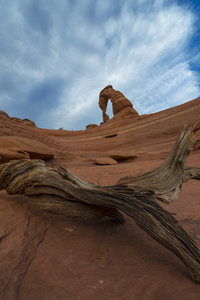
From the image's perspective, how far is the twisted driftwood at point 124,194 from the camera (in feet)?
5.44

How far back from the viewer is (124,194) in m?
1.96

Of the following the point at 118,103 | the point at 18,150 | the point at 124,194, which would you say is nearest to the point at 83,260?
the point at 124,194

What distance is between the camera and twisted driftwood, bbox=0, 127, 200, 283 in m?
1.66

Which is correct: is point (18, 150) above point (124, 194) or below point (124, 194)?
above

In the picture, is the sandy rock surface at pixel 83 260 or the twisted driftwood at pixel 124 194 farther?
the twisted driftwood at pixel 124 194

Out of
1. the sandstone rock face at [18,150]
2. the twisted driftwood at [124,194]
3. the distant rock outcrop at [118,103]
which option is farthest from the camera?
the distant rock outcrop at [118,103]

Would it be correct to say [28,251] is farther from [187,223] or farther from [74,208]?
[187,223]

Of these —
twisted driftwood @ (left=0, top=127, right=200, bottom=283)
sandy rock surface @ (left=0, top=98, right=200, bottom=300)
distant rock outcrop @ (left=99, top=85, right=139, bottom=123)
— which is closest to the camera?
sandy rock surface @ (left=0, top=98, right=200, bottom=300)

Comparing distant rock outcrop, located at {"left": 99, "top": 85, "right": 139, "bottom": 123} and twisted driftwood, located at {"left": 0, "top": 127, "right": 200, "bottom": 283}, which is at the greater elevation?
distant rock outcrop, located at {"left": 99, "top": 85, "right": 139, "bottom": 123}

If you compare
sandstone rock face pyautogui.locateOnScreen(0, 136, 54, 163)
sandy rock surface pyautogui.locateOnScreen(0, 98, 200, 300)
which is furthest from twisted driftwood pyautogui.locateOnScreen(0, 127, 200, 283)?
sandstone rock face pyautogui.locateOnScreen(0, 136, 54, 163)

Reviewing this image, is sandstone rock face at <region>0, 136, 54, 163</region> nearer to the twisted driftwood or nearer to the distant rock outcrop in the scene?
the twisted driftwood

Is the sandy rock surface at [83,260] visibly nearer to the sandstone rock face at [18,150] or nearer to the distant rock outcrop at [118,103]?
the sandstone rock face at [18,150]

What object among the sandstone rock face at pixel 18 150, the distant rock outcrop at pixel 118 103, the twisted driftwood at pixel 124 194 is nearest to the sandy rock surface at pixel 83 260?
the twisted driftwood at pixel 124 194

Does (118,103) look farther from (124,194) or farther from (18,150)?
(124,194)
